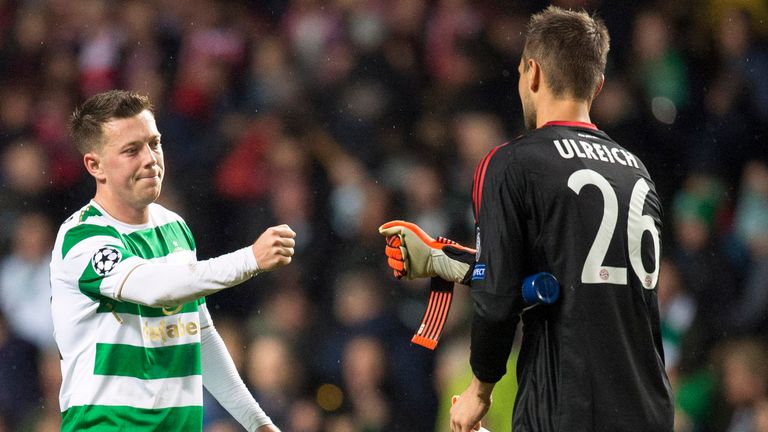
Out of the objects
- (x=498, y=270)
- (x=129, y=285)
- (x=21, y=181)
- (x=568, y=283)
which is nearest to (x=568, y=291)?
(x=568, y=283)

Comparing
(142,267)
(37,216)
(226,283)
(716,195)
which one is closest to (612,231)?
(226,283)

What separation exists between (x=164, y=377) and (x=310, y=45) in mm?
3410

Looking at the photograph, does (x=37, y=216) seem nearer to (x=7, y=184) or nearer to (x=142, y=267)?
(x=7, y=184)

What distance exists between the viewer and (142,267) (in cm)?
263

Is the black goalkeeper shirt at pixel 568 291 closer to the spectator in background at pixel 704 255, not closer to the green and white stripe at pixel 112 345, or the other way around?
the green and white stripe at pixel 112 345

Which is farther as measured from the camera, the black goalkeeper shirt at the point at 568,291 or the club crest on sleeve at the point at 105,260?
the club crest on sleeve at the point at 105,260

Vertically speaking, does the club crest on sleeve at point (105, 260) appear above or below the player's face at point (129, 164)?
below

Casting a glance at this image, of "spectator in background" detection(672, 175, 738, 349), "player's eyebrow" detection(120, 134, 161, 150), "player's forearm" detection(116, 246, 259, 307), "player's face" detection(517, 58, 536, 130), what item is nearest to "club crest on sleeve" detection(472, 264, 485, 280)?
"player's face" detection(517, 58, 536, 130)

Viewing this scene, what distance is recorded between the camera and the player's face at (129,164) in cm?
289

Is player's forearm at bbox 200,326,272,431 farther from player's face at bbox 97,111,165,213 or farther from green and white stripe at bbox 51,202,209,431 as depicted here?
player's face at bbox 97,111,165,213

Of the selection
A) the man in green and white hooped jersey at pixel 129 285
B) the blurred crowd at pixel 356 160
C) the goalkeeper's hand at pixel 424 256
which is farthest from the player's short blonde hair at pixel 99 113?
the blurred crowd at pixel 356 160

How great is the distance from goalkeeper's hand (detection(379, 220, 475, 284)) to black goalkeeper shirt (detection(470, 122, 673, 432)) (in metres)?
0.34

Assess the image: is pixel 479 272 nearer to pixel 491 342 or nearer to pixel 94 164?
pixel 491 342

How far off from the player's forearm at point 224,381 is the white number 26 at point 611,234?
132cm
